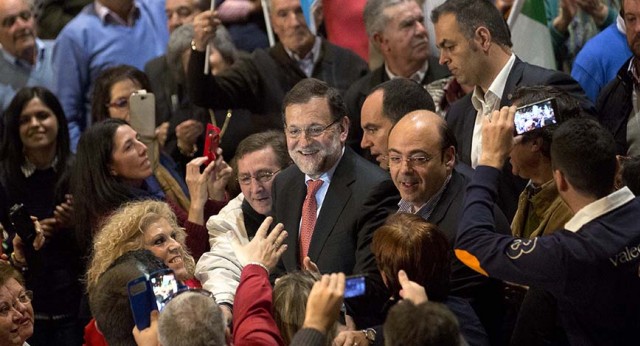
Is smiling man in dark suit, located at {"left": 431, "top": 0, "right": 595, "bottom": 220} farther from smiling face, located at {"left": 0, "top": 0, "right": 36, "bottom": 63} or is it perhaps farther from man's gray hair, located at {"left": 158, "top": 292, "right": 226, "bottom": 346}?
smiling face, located at {"left": 0, "top": 0, "right": 36, "bottom": 63}

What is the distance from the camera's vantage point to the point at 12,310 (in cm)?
518

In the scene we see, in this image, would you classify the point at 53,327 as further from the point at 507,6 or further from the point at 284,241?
the point at 507,6

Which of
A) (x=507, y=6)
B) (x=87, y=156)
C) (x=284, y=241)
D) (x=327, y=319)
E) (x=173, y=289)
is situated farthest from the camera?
(x=507, y=6)

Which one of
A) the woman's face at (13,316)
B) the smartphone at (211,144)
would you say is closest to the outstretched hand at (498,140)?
the woman's face at (13,316)

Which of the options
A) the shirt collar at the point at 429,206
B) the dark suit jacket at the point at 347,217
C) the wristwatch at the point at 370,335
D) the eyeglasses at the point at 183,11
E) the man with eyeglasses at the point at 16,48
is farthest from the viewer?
the eyeglasses at the point at 183,11

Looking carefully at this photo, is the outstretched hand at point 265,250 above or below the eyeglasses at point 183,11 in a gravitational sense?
below

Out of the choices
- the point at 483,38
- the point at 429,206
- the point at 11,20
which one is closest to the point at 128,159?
the point at 11,20

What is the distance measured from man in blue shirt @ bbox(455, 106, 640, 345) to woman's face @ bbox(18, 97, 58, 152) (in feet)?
11.2

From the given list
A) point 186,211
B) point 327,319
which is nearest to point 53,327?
point 186,211

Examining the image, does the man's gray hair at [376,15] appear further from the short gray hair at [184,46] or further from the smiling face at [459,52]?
the smiling face at [459,52]

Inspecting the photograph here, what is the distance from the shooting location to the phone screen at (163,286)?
4492 millimetres

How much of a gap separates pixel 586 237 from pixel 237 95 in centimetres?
355

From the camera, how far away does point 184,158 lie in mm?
7812

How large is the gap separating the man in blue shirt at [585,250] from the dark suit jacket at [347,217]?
844mm
